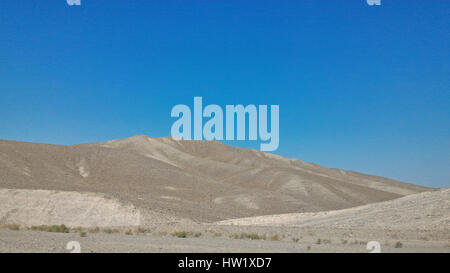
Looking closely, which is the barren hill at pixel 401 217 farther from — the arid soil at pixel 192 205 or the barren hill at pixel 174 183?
the barren hill at pixel 174 183

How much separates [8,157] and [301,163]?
338 feet

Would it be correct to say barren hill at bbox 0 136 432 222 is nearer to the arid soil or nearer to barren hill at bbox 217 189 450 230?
the arid soil

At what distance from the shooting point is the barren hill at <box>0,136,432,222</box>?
192 feet

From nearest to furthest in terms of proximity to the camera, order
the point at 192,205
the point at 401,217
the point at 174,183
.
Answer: the point at 401,217, the point at 192,205, the point at 174,183

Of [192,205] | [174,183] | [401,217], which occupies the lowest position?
[401,217]

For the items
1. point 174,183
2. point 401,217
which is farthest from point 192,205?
point 401,217

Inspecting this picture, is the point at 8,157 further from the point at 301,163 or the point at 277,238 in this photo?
the point at 301,163

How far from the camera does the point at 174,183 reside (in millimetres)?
80438

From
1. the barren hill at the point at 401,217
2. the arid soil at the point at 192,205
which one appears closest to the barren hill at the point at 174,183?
the arid soil at the point at 192,205

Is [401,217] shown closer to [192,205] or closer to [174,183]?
[192,205]

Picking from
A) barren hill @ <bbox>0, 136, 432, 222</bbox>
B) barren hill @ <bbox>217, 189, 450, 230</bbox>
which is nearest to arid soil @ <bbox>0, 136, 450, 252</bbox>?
barren hill @ <bbox>217, 189, 450, 230</bbox>
